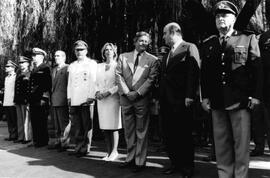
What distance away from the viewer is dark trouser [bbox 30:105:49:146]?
738cm

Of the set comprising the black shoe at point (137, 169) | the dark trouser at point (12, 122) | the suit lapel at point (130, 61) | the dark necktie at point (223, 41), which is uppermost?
the dark necktie at point (223, 41)

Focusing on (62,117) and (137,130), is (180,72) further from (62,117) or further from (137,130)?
(62,117)

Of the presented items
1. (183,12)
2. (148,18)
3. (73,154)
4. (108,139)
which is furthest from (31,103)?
(183,12)

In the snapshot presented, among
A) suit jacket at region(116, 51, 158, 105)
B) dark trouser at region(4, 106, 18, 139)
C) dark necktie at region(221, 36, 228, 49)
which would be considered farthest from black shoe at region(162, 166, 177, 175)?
dark trouser at region(4, 106, 18, 139)

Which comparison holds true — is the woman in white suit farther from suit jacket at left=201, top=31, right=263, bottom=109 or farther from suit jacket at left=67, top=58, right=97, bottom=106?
suit jacket at left=201, top=31, right=263, bottom=109

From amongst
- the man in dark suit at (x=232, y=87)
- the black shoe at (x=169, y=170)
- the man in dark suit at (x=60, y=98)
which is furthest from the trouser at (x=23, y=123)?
the man in dark suit at (x=232, y=87)

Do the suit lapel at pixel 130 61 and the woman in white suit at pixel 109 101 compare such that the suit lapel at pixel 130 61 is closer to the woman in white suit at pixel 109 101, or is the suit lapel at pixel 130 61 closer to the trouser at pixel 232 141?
the woman in white suit at pixel 109 101

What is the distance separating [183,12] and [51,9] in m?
3.33

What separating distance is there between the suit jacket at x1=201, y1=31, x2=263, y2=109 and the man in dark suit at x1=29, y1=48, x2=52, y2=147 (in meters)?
4.18

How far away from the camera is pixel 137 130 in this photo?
16.8ft

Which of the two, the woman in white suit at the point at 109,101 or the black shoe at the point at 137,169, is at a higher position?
the woman in white suit at the point at 109,101

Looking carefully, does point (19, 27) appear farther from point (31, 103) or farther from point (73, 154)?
point (73, 154)

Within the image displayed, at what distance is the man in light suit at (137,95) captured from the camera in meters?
5.06

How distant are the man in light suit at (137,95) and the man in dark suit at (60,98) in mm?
1960
